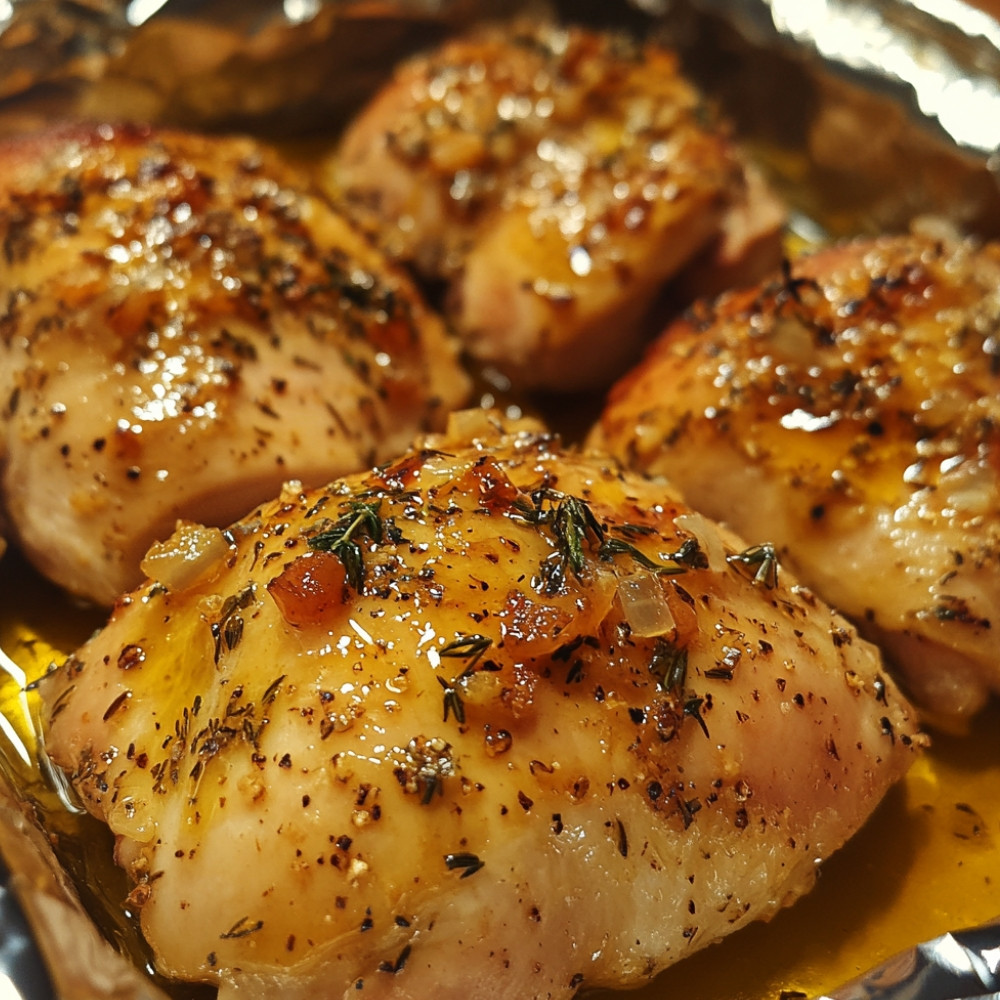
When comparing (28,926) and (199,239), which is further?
(199,239)

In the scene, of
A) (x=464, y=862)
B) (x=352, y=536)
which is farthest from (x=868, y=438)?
(x=464, y=862)

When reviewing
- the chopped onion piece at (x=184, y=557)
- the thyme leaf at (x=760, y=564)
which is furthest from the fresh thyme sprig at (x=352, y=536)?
the thyme leaf at (x=760, y=564)

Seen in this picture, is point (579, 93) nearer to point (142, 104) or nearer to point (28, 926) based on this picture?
point (142, 104)

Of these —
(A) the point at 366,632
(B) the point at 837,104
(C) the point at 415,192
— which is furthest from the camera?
(B) the point at 837,104

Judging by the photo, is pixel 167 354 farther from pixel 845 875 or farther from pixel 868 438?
pixel 845 875

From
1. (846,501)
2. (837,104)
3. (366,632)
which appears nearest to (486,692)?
(366,632)

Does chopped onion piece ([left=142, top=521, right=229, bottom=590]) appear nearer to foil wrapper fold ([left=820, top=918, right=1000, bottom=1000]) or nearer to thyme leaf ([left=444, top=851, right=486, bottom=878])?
thyme leaf ([left=444, top=851, right=486, bottom=878])
